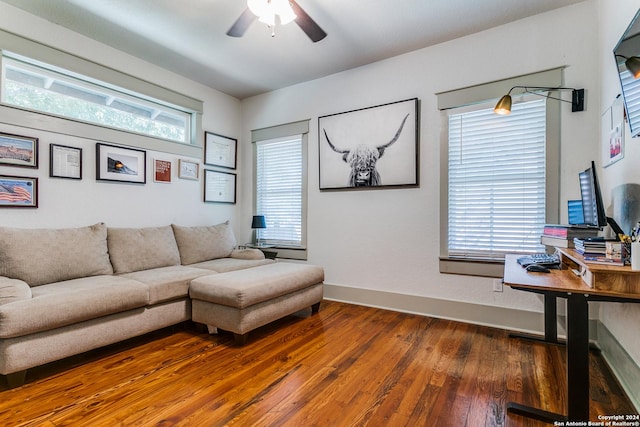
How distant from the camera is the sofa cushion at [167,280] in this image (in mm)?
2507

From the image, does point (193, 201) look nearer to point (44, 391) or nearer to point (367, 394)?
point (44, 391)

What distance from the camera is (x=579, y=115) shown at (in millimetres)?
2520

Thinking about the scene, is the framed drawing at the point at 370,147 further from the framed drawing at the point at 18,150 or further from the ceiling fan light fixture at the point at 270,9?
the framed drawing at the point at 18,150

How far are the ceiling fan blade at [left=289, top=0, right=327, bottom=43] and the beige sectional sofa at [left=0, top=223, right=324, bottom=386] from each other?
81.0 inches

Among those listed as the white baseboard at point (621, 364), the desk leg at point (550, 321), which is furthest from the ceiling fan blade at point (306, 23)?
the white baseboard at point (621, 364)

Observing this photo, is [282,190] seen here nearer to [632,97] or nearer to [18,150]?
[18,150]

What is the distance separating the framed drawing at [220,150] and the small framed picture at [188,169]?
182 millimetres

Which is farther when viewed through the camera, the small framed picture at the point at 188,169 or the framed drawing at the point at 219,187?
the framed drawing at the point at 219,187

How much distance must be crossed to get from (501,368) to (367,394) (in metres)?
1.00

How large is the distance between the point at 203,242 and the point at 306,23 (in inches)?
102

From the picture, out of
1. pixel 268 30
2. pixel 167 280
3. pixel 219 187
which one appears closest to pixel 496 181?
pixel 268 30

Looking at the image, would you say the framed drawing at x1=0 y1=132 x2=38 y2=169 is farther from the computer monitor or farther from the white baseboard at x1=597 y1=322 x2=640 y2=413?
the white baseboard at x1=597 y1=322 x2=640 y2=413

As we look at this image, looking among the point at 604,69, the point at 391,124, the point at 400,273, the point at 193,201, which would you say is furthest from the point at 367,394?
the point at 193,201

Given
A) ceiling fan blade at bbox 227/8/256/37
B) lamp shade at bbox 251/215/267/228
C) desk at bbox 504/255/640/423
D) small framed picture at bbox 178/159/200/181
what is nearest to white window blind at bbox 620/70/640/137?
desk at bbox 504/255/640/423
